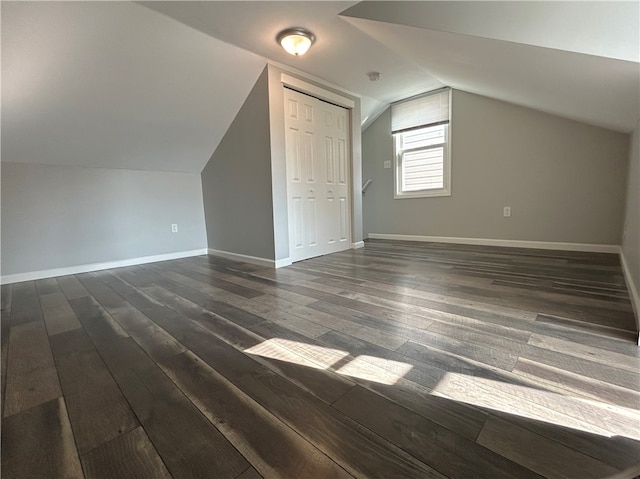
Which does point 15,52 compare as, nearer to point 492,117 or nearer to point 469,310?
point 469,310

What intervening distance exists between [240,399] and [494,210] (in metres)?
3.88

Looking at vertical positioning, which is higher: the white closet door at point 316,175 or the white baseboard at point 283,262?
the white closet door at point 316,175

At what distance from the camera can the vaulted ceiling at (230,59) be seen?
151cm

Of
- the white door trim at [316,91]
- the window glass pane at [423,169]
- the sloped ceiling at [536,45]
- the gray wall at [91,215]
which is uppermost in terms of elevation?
the white door trim at [316,91]

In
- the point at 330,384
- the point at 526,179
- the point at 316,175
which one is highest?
the point at 316,175

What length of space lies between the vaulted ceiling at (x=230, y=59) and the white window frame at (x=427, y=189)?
0.95 metres

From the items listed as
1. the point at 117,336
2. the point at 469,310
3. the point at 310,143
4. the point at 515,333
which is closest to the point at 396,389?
the point at 515,333

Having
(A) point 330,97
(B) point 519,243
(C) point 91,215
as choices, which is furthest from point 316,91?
(B) point 519,243

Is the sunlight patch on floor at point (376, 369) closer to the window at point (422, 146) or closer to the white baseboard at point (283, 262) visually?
the white baseboard at point (283, 262)

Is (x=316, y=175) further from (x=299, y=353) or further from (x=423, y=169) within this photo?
(x=299, y=353)

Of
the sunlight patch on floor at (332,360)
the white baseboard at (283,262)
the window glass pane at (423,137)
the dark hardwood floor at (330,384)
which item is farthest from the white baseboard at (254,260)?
the window glass pane at (423,137)

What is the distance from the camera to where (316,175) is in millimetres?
3424

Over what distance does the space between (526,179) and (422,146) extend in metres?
1.46

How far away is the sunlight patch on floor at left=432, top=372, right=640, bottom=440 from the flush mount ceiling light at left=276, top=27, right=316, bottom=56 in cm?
256
